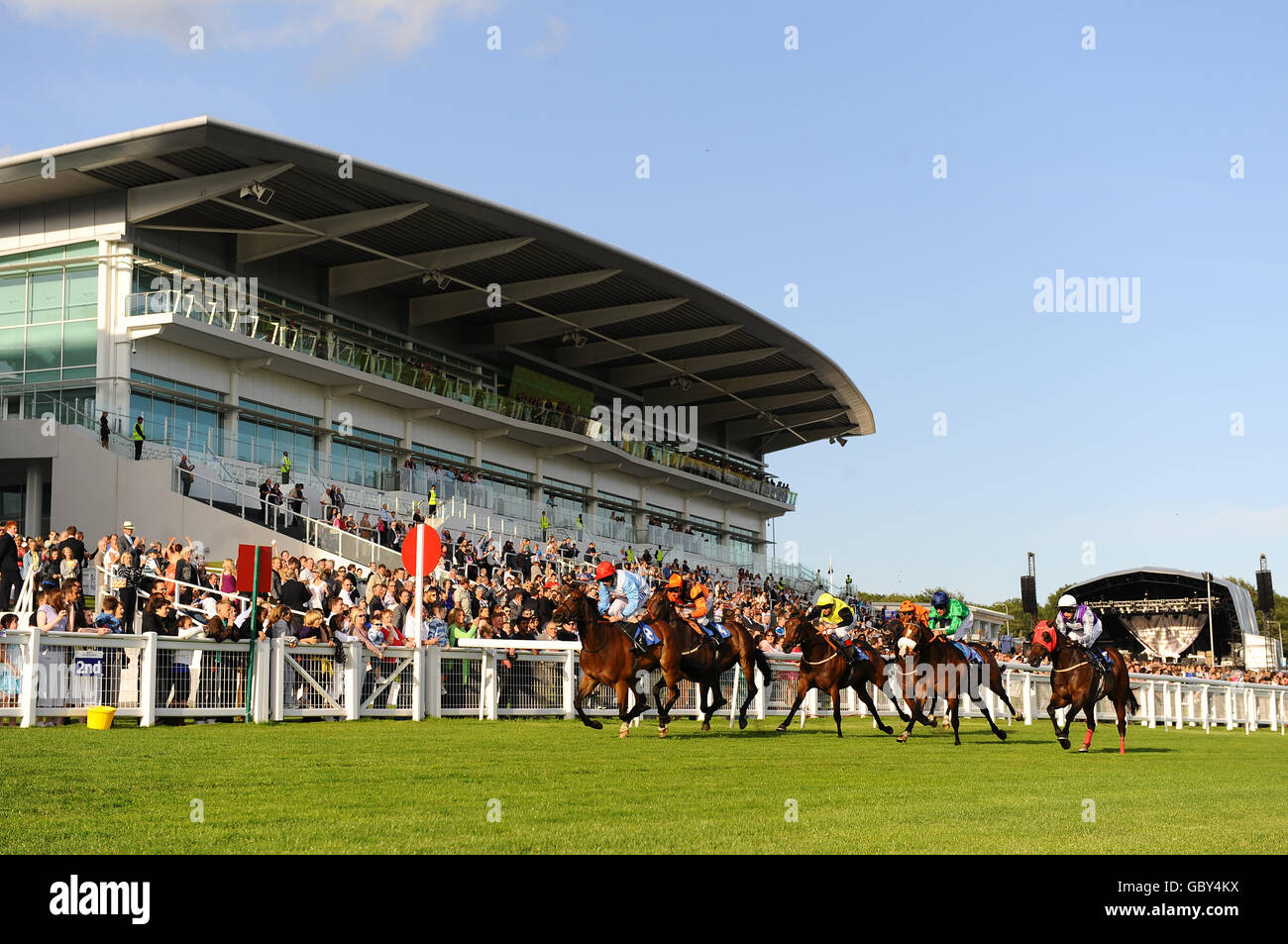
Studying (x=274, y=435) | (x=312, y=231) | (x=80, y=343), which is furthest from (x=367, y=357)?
(x=80, y=343)

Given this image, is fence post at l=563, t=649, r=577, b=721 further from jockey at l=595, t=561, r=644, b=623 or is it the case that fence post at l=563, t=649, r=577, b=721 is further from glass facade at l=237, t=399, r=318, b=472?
glass facade at l=237, t=399, r=318, b=472

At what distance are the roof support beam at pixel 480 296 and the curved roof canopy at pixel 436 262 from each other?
0.05 metres

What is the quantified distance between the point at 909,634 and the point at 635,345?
4061cm

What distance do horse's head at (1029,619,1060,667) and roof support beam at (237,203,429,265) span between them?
28132 millimetres

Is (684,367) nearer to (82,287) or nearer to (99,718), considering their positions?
(82,287)

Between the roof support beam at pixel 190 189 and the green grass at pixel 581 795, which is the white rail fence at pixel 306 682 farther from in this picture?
the roof support beam at pixel 190 189

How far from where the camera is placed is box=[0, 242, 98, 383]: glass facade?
120ft

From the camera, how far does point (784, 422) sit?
2852 inches

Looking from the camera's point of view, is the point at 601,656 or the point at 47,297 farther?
the point at 47,297

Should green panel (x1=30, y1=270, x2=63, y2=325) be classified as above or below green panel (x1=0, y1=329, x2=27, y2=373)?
above

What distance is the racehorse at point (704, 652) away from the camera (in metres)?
16.9

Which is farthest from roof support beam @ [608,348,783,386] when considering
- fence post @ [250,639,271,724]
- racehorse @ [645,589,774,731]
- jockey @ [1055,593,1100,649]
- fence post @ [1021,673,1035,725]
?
fence post @ [250,639,271,724]

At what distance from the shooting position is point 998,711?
26438 millimetres
